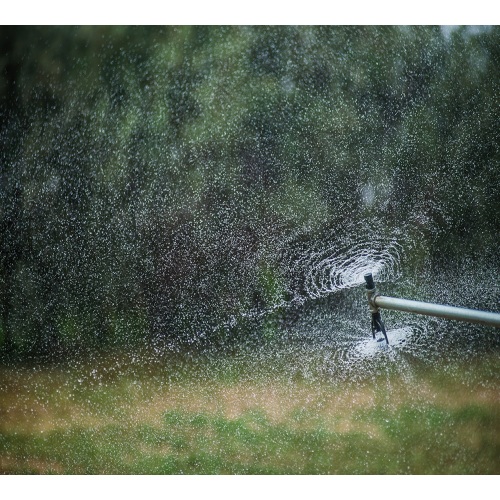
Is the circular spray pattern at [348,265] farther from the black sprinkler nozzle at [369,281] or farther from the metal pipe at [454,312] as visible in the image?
the metal pipe at [454,312]

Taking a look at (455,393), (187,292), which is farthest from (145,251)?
(455,393)

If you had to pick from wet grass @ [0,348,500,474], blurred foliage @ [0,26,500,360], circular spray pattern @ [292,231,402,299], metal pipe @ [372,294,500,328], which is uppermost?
blurred foliage @ [0,26,500,360]

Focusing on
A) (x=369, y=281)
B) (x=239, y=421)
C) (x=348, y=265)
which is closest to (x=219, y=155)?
(x=348, y=265)

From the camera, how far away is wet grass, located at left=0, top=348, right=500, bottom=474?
2.01 metres

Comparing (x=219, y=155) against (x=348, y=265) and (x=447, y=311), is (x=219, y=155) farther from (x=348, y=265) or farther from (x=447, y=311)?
(x=447, y=311)

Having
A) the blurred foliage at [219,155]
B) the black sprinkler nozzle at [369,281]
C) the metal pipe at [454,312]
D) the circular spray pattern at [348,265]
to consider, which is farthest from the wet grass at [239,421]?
the metal pipe at [454,312]

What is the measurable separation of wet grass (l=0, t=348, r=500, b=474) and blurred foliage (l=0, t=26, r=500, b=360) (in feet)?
0.63

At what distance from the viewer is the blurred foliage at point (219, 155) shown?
201 centimetres

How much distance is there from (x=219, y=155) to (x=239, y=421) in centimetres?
91

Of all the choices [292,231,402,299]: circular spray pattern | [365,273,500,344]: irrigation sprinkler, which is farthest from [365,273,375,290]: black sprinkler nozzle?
[292,231,402,299]: circular spray pattern

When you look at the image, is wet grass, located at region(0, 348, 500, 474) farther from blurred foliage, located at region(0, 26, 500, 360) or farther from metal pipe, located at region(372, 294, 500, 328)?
metal pipe, located at region(372, 294, 500, 328)

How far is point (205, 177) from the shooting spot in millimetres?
2047
